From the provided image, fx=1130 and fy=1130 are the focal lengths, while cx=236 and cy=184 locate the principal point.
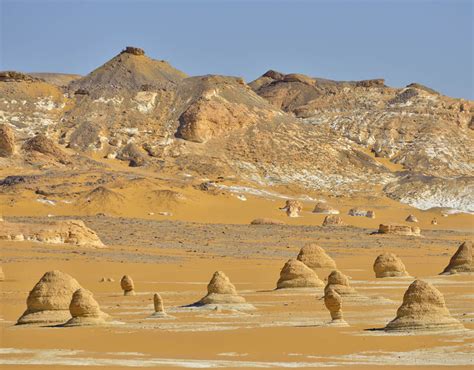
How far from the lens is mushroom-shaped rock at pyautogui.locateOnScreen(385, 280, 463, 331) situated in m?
19.1

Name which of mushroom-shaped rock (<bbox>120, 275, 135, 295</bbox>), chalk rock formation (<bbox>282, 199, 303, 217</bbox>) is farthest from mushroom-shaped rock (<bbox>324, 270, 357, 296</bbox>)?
chalk rock formation (<bbox>282, 199, 303, 217</bbox>)

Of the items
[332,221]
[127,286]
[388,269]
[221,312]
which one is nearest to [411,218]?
[332,221]

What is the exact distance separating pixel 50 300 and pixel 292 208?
167ft

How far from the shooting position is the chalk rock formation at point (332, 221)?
67875 mm

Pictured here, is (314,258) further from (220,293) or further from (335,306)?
(335,306)

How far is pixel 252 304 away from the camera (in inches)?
1053

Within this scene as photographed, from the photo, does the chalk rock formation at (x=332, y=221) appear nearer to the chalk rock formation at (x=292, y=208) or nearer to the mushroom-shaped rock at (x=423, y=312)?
the chalk rock formation at (x=292, y=208)

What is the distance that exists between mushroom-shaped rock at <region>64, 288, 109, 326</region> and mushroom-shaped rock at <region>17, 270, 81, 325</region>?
1011 millimetres

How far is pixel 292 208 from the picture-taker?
72.9 m

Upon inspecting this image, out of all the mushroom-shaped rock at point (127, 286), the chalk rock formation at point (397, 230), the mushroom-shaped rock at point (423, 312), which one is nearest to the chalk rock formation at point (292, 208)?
the chalk rock formation at point (397, 230)

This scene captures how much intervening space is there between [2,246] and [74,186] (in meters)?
31.0

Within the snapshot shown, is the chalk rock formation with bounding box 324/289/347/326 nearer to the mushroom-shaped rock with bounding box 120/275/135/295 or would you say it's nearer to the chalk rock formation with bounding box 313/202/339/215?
the mushroom-shaped rock with bounding box 120/275/135/295

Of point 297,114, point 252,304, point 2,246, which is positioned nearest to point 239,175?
point 297,114

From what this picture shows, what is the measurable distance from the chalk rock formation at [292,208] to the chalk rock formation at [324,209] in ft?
4.90
